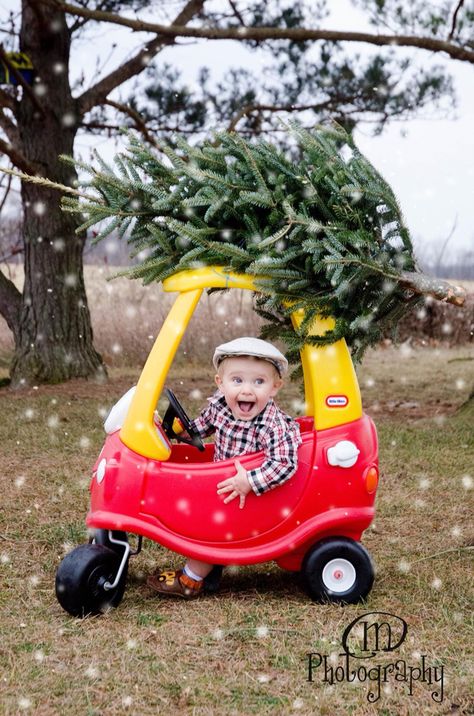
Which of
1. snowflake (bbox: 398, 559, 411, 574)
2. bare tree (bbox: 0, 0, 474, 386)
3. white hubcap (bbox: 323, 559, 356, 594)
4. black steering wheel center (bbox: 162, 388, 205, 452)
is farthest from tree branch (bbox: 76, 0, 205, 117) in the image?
white hubcap (bbox: 323, 559, 356, 594)

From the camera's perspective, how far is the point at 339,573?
2.89 metres

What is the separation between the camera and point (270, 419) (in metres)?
2.90

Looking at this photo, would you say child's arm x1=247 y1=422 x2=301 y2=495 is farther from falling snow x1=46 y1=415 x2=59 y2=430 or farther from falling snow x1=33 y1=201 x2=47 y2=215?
falling snow x1=33 y1=201 x2=47 y2=215

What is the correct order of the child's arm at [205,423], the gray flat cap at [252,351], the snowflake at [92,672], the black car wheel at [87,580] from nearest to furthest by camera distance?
the snowflake at [92,672], the black car wheel at [87,580], the gray flat cap at [252,351], the child's arm at [205,423]

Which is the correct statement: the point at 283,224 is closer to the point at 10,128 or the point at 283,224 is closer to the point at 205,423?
the point at 205,423

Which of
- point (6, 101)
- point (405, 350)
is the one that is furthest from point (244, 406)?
point (405, 350)

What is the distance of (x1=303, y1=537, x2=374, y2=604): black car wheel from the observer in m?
2.87

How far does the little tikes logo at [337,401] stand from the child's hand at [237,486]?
1.25 ft

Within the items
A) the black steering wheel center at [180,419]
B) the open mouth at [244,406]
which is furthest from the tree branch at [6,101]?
the open mouth at [244,406]

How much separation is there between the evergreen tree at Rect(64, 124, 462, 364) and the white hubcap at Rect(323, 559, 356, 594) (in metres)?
0.76

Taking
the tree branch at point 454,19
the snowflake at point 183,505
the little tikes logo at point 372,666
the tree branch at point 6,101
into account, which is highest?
the tree branch at point 454,19

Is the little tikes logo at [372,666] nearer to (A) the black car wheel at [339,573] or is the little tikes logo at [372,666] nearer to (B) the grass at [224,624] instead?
(B) the grass at [224,624]

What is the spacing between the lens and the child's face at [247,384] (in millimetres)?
2873

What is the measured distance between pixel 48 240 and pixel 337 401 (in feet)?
19.2
